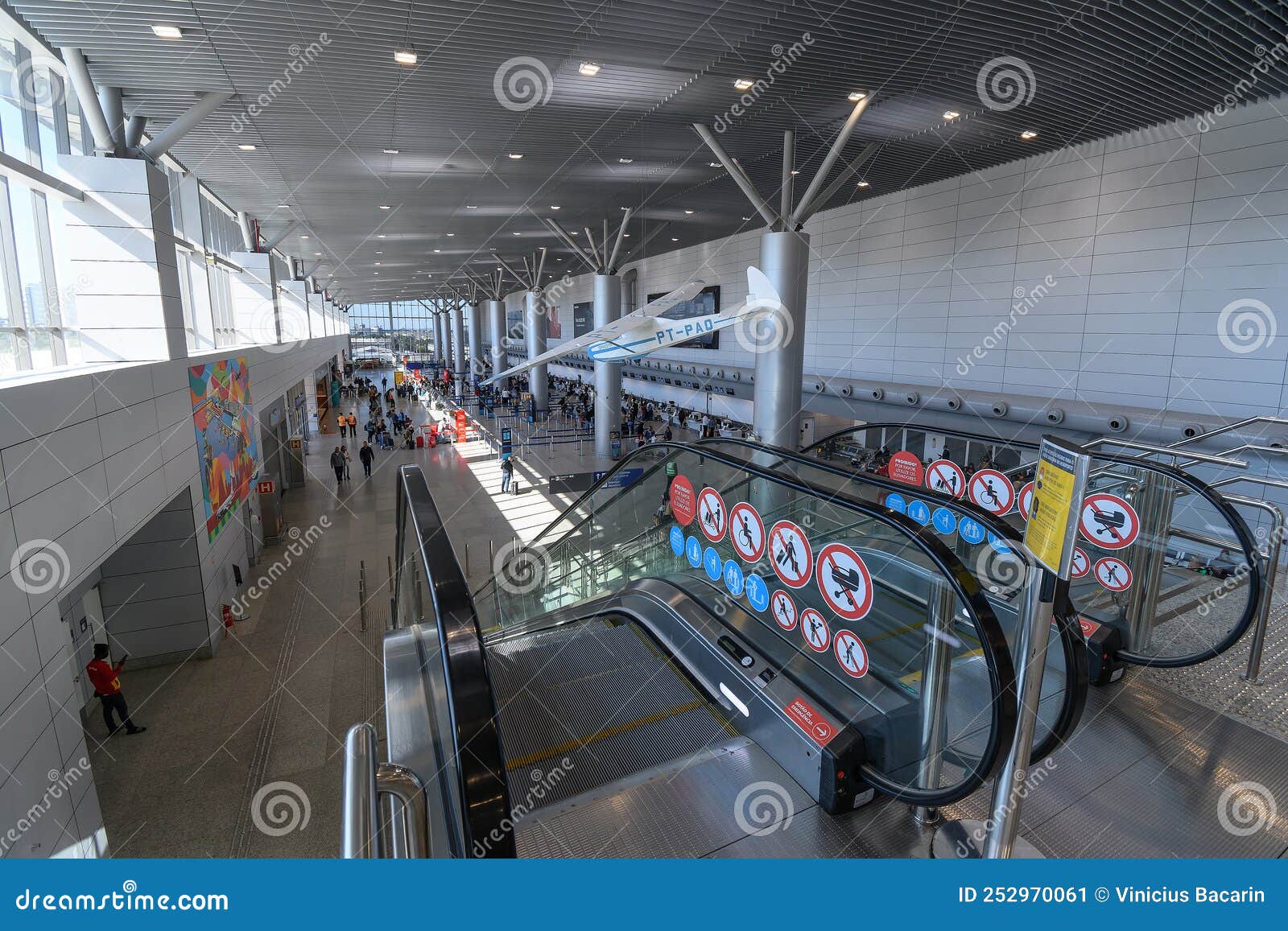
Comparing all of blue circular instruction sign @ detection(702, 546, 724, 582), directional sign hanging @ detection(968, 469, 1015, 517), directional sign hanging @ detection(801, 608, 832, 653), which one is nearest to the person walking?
blue circular instruction sign @ detection(702, 546, 724, 582)

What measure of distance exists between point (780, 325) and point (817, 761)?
1070 cm

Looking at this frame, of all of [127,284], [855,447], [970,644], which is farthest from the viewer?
[855,447]

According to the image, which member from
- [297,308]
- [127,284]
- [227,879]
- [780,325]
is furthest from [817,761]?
[297,308]

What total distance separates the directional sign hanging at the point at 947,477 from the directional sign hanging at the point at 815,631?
339 centimetres

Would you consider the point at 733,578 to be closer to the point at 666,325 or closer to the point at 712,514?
the point at 712,514

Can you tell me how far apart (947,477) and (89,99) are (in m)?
11.5

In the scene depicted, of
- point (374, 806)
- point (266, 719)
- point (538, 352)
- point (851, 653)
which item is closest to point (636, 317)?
point (266, 719)

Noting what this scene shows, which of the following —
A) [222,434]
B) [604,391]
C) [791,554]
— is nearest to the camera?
[791,554]

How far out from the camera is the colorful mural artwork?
9.73m

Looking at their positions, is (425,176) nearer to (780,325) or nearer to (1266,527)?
(780,325)

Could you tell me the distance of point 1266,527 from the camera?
9.85 m

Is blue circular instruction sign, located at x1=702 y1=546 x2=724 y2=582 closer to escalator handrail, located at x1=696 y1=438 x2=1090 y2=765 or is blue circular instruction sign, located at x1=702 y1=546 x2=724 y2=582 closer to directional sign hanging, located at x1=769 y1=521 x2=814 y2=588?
directional sign hanging, located at x1=769 y1=521 x2=814 y2=588

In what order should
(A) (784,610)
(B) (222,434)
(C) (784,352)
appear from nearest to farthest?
(A) (784,610) → (B) (222,434) → (C) (784,352)

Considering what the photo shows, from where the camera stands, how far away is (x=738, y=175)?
12445 mm
